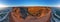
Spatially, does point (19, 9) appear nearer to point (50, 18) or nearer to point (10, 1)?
point (10, 1)

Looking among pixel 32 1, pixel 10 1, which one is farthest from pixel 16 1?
pixel 32 1

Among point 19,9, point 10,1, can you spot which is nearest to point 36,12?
point 19,9

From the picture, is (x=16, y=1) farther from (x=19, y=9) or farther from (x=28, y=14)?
(x=28, y=14)

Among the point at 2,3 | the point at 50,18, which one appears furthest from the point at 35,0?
the point at 2,3

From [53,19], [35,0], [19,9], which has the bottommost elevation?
[53,19]

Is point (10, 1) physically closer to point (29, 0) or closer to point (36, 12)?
point (29, 0)

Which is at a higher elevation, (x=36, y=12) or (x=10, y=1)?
(x=10, y=1)

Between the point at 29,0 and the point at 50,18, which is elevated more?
the point at 29,0
